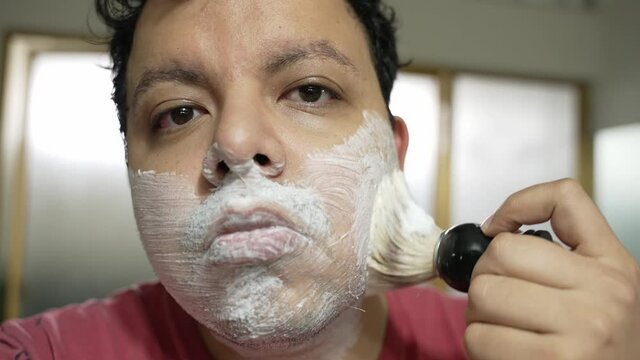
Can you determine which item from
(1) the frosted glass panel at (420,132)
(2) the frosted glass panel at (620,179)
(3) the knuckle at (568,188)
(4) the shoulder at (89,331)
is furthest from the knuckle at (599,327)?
(2) the frosted glass panel at (620,179)

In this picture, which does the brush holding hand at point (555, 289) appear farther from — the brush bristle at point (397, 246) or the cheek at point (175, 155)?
the cheek at point (175, 155)

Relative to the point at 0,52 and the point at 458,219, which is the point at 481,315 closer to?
the point at 458,219

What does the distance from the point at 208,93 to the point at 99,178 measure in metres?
1.75

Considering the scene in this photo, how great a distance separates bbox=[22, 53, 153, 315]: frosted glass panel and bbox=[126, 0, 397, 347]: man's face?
63.6 inches

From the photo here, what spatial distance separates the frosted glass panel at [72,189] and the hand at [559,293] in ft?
6.35

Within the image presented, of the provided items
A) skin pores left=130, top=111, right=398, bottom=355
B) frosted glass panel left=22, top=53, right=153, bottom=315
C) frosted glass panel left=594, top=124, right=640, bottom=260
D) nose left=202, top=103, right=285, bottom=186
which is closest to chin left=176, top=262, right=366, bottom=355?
skin pores left=130, top=111, right=398, bottom=355

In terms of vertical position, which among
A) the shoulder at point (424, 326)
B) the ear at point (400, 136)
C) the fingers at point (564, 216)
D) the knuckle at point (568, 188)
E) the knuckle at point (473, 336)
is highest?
the ear at point (400, 136)

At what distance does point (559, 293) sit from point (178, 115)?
0.44m

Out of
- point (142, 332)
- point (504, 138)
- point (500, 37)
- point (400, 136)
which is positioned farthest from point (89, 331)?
point (500, 37)

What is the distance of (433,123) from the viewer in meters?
2.43

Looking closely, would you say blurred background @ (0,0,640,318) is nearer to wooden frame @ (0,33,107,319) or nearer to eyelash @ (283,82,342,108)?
wooden frame @ (0,33,107,319)

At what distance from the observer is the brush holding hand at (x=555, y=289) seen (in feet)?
1.39

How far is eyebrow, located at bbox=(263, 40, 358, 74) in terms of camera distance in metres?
0.59

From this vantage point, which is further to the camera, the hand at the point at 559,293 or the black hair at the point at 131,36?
the black hair at the point at 131,36
